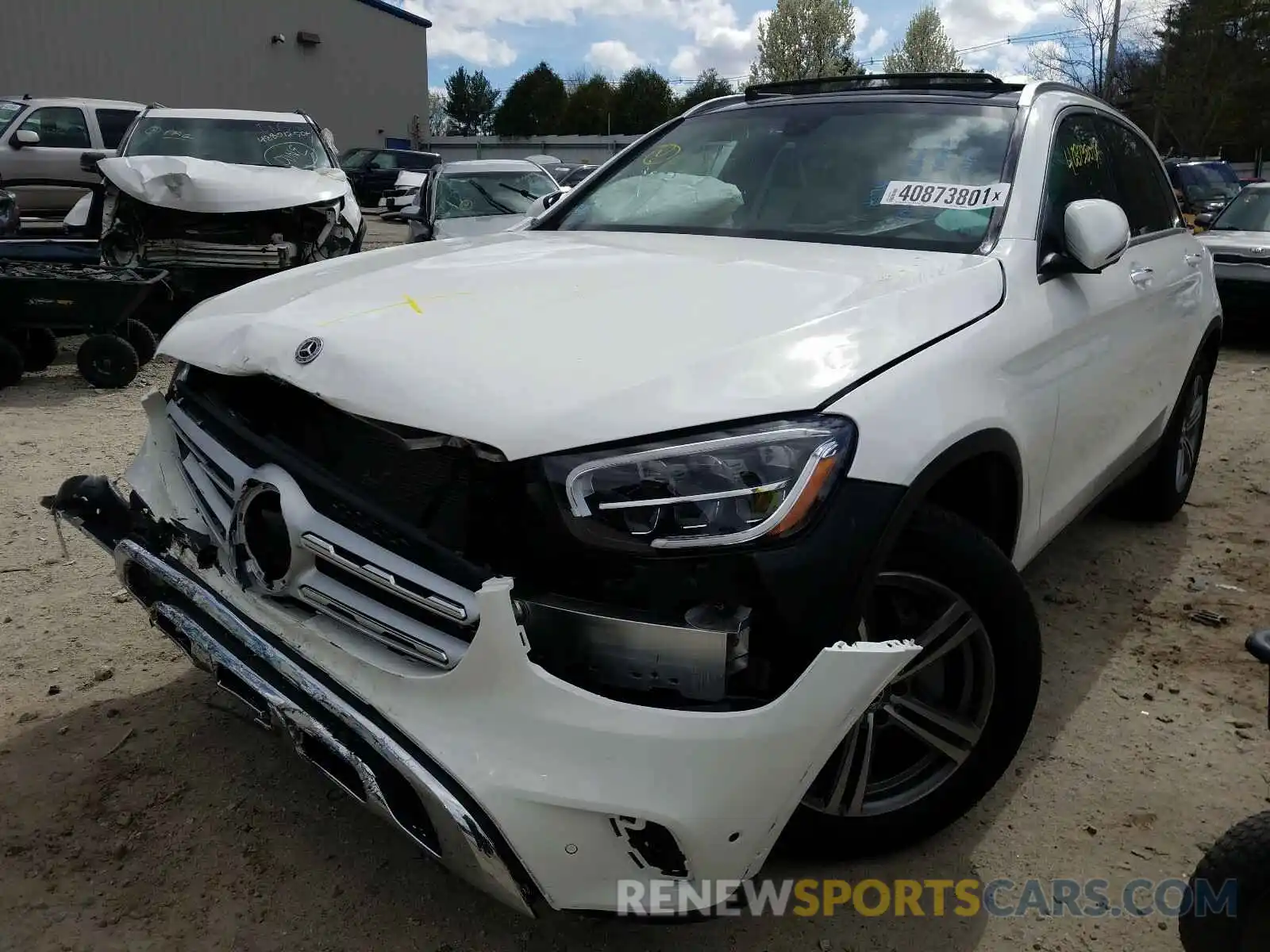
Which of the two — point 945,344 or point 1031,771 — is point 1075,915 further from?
point 945,344

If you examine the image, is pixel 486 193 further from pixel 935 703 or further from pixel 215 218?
pixel 935 703

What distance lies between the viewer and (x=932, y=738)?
2205 mm

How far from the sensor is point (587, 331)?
1942 mm

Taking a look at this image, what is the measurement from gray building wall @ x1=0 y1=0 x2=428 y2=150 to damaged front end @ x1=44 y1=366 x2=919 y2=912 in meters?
27.8

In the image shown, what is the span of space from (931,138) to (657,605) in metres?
1.94

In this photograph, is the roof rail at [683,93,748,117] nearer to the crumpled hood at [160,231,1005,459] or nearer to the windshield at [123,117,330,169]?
the crumpled hood at [160,231,1005,459]

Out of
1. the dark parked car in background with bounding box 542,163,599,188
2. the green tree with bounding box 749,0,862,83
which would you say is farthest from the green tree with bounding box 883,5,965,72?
the dark parked car in background with bounding box 542,163,599,188

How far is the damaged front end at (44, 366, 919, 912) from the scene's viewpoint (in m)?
1.59

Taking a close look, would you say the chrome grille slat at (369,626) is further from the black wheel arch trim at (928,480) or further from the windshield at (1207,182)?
the windshield at (1207,182)

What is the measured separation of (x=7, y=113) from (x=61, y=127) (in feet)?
3.67

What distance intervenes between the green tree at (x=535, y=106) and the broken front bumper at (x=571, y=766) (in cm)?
6214

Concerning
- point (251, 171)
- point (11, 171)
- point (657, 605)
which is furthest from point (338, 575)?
point (11, 171)

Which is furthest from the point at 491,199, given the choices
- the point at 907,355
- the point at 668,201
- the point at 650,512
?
the point at 650,512

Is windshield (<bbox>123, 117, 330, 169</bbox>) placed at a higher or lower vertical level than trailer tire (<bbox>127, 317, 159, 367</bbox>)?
higher
